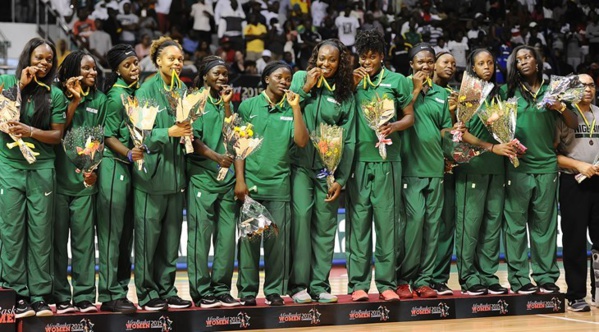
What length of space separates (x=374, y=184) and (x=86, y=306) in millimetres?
2451

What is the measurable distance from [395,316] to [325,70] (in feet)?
6.87

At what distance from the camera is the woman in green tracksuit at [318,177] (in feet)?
23.5

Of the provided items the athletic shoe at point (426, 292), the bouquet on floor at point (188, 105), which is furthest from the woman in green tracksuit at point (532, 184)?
the bouquet on floor at point (188, 105)

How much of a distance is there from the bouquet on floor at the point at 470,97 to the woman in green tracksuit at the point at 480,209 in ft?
0.78

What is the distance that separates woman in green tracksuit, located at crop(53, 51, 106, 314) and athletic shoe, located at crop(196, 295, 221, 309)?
0.80m

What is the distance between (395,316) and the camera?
7410 mm

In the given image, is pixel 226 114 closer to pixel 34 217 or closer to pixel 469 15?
pixel 34 217

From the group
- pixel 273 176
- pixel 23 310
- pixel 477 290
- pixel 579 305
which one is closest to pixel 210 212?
pixel 273 176

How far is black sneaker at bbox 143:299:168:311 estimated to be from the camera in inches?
263

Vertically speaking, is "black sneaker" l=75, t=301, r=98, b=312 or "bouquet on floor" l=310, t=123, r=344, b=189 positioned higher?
"bouquet on floor" l=310, t=123, r=344, b=189

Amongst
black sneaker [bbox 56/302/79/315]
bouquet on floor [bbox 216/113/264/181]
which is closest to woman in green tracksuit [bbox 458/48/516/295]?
bouquet on floor [bbox 216/113/264/181]

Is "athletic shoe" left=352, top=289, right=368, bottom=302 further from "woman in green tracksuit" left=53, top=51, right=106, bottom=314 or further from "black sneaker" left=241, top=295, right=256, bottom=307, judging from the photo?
"woman in green tracksuit" left=53, top=51, right=106, bottom=314

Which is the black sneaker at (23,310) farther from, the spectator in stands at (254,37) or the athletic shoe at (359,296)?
the spectator in stands at (254,37)

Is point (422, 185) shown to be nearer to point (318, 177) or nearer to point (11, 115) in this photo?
point (318, 177)
